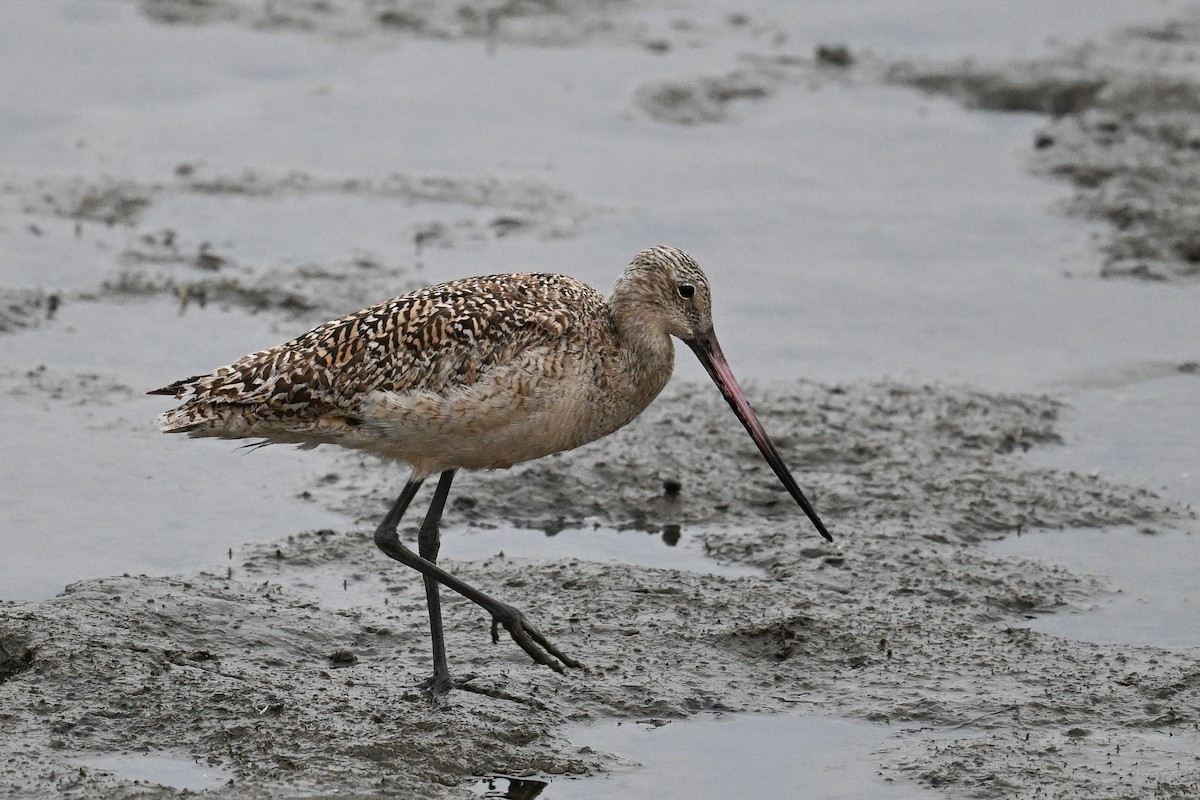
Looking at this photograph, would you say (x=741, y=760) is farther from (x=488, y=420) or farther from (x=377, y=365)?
(x=377, y=365)

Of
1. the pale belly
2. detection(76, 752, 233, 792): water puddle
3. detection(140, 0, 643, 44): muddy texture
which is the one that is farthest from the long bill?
detection(140, 0, 643, 44): muddy texture

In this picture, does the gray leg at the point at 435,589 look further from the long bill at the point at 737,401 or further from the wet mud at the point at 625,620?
the long bill at the point at 737,401

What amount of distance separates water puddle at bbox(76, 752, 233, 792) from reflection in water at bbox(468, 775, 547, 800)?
29.7 inches

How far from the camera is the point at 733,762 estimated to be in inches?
220

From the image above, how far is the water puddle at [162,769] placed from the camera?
17.0 ft

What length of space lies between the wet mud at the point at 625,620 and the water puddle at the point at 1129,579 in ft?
0.36

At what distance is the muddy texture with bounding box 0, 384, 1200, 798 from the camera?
17.9 feet

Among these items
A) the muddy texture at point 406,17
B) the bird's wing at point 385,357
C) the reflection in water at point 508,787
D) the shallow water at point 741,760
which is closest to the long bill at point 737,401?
the bird's wing at point 385,357

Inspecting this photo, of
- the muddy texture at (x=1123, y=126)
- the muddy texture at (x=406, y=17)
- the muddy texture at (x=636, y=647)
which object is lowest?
the muddy texture at (x=636, y=647)

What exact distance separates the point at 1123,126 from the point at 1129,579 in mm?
6131

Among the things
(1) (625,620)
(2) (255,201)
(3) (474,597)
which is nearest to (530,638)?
(3) (474,597)

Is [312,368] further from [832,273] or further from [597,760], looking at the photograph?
[832,273]

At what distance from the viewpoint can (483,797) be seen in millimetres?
5289

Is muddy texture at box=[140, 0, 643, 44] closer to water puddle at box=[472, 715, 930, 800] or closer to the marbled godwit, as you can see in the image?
the marbled godwit
